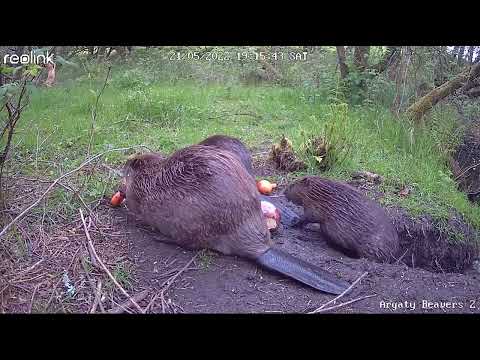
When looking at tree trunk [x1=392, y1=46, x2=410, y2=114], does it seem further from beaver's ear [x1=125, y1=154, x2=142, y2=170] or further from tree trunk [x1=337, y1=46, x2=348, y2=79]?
beaver's ear [x1=125, y1=154, x2=142, y2=170]

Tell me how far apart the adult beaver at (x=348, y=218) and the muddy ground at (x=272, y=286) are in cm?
25

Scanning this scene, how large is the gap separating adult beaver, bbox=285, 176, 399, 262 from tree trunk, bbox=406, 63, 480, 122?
1712 mm

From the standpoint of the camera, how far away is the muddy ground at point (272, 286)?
2.11 meters

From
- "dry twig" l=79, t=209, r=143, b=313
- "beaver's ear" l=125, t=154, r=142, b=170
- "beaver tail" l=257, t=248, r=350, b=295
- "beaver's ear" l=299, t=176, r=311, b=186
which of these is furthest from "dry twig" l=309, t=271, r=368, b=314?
"beaver's ear" l=125, t=154, r=142, b=170

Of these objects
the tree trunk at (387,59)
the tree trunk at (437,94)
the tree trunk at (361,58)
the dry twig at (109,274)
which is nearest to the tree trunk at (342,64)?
the tree trunk at (361,58)

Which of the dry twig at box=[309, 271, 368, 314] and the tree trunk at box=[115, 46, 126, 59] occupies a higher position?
the tree trunk at box=[115, 46, 126, 59]

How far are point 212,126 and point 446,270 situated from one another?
1.98 meters

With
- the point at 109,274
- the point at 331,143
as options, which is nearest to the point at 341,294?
the point at 109,274

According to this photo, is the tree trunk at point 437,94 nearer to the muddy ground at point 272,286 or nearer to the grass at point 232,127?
the grass at point 232,127

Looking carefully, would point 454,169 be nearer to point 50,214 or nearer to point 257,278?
point 257,278

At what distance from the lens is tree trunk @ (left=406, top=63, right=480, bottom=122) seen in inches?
172
